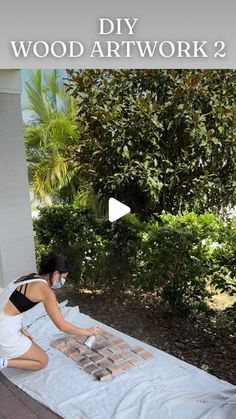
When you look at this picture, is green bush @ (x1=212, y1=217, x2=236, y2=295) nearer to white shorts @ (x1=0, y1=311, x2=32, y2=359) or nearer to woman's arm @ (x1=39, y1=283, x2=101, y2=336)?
woman's arm @ (x1=39, y1=283, x2=101, y2=336)

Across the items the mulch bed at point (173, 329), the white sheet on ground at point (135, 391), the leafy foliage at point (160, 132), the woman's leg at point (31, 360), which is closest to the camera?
the white sheet on ground at point (135, 391)

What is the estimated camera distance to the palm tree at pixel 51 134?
7031 mm

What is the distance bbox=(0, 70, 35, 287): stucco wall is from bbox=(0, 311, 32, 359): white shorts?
2055 millimetres

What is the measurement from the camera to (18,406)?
8.78 feet

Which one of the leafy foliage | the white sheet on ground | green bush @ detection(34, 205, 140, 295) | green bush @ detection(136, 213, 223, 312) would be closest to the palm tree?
green bush @ detection(34, 205, 140, 295)

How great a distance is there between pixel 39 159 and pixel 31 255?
2855 mm

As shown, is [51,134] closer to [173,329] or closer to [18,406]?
[173,329]

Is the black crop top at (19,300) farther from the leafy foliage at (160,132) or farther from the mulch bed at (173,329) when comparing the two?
the leafy foliage at (160,132)

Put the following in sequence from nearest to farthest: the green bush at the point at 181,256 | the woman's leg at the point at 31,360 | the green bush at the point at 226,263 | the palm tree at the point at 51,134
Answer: the woman's leg at the point at 31,360, the green bush at the point at 226,263, the green bush at the point at 181,256, the palm tree at the point at 51,134

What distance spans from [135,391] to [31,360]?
2.66 ft

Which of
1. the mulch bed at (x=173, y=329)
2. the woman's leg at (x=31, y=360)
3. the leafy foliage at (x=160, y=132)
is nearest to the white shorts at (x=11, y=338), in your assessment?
the woman's leg at (x=31, y=360)

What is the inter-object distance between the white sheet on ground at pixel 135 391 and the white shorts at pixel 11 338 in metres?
0.24

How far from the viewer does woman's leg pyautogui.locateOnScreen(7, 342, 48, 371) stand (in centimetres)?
291

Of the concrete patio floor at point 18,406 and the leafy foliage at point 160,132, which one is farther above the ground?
the leafy foliage at point 160,132
